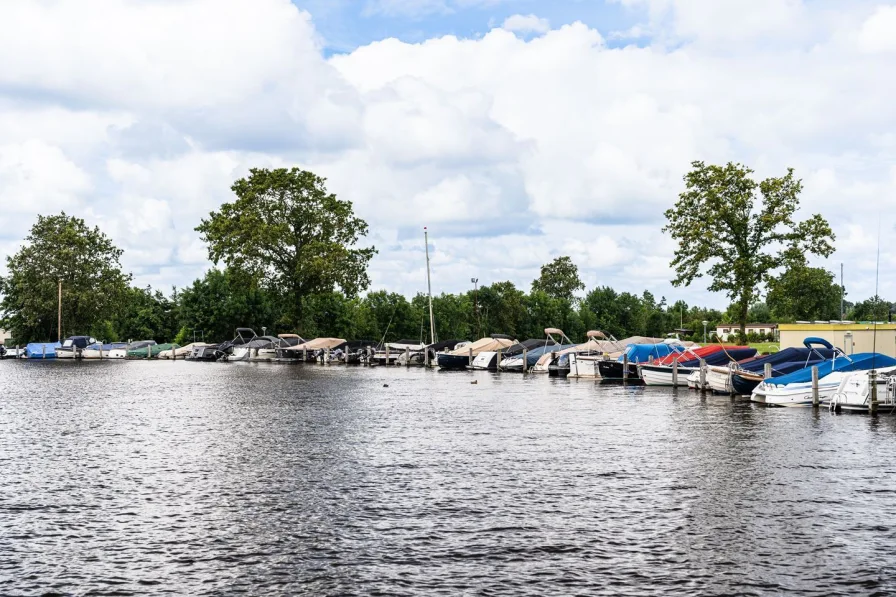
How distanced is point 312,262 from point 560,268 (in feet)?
352

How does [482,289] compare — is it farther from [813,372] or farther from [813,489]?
[813,489]

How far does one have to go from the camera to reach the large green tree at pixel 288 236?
3942 inches

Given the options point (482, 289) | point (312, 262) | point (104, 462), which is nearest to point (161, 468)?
point (104, 462)

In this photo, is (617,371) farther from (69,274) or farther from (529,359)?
(69,274)

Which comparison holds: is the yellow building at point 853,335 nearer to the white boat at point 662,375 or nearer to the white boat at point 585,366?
the white boat at point 662,375

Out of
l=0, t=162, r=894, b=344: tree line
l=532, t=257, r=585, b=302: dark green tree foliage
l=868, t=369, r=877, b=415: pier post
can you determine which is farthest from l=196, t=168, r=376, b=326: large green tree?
l=532, t=257, r=585, b=302: dark green tree foliage

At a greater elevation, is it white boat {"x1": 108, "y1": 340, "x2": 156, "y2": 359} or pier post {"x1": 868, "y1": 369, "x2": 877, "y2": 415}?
white boat {"x1": 108, "y1": 340, "x2": 156, "y2": 359}

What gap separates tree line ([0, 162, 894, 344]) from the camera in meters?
77.8

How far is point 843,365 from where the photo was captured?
145 feet

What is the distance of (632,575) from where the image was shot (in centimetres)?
1559

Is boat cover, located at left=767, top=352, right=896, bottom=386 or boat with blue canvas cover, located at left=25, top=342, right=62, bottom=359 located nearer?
boat cover, located at left=767, top=352, right=896, bottom=386

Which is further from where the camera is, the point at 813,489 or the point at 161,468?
the point at 161,468

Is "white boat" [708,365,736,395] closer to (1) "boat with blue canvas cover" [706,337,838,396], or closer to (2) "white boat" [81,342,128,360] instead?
(1) "boat with blue canvas cover" [706,337,838,396]

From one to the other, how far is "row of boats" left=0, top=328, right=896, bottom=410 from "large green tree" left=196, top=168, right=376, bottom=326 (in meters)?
13.1
